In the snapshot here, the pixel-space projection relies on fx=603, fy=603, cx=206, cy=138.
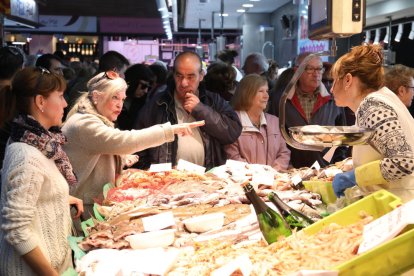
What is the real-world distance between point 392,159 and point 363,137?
0.42 meters

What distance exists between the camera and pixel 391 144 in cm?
264

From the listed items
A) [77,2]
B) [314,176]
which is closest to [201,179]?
[314,176]

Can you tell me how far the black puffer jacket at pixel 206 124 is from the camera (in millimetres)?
4789

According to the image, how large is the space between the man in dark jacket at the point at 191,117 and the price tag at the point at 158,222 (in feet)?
6.26

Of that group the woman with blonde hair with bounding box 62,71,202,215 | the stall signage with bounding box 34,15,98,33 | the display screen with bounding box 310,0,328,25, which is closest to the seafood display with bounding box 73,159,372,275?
the woman with blonde hair with bounding box 62,71,202,215

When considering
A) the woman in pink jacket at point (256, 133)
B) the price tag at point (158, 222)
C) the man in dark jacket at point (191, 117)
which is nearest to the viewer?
the price tag at point (158, 222)

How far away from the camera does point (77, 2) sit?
16344 mm

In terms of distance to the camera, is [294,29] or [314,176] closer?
[314,176]

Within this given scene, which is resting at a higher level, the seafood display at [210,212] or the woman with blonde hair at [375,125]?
the woman with blonde hair at [375,125]

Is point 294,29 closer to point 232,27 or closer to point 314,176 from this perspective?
point 314,176

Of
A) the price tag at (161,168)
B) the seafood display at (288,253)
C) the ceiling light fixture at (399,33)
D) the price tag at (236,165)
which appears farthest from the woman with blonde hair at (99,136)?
the ceiling light fixture at (399,33)

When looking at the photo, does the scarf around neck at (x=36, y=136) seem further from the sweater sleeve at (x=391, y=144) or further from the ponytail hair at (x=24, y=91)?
the sweater sleeve at (x=391, y=144)

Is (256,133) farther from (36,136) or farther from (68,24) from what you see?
(68,24)

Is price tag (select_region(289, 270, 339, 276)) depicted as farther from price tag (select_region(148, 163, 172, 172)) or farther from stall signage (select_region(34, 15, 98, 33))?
stall signage (select_region(34, 15, 98, 33))
